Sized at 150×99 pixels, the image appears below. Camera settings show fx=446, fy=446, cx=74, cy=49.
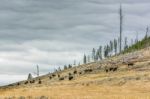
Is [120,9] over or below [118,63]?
over

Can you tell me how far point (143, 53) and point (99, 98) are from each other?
96700 millimetres

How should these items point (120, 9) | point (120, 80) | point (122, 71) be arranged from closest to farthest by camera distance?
1. point (120, 80)
2. point (122, 71)
3. point (120, 9)

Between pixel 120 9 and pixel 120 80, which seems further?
pixel 120 9

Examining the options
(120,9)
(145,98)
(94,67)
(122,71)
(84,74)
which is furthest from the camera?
(120,9)

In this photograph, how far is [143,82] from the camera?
82.9 m

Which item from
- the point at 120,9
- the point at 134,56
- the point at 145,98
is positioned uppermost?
the point at 120,9

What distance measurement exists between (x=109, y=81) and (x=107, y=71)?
2762cm

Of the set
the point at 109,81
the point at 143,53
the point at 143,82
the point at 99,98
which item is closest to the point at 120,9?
the point at 143,53

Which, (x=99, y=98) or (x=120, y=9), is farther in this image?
(x=120, y=9)

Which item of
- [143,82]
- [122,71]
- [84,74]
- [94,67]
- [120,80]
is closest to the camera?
[143,82]

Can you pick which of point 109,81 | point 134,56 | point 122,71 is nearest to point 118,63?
point 134,56

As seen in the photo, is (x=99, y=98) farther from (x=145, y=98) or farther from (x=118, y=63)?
(x=118, y=63)

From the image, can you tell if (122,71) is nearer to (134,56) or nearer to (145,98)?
(134,56)

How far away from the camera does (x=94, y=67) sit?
140 m
